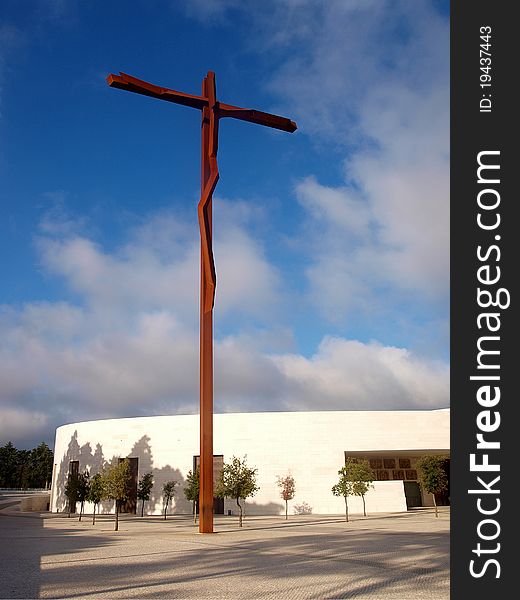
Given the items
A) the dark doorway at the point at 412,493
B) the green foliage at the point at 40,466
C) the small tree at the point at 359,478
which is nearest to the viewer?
the small tree at the point at 359,478

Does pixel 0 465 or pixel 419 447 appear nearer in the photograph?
pixel 419 447

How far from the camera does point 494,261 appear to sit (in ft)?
21.3

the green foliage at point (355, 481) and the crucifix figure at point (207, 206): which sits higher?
the crucifix figure at point (207, 206)

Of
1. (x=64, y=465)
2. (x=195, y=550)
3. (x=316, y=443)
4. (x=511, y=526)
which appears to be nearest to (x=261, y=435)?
(x=316, y=443)

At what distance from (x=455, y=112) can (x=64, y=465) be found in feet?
189

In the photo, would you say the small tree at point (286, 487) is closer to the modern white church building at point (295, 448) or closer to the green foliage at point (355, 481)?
the modern white church building at point (295, 448)

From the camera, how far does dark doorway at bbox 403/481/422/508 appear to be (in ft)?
171

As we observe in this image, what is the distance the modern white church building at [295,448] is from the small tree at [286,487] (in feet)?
1.48

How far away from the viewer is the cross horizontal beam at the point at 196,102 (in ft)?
82.3

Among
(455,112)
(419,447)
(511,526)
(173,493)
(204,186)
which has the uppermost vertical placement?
(204,186)

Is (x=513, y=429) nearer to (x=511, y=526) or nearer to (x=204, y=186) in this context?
(x=511, y=526)

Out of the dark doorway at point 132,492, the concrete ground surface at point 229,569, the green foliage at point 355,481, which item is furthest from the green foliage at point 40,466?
the concrete ground surface at point 229,569

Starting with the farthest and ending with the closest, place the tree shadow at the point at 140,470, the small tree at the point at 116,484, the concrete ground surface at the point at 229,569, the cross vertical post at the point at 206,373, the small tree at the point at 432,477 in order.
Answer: the tree shadow at the point at 140,470 < the small tree at the point at 432,477 < the small tree at the point at 116,484 < the cross vertical post at the point at 206,373 < the concrete ground surface at the point at 229,569

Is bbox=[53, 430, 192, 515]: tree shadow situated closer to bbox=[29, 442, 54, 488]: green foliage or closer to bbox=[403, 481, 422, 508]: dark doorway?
bbox=[403, 481, 422, 508]: dark doorway
